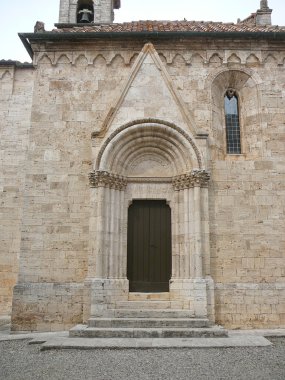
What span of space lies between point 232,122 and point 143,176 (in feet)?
10.9

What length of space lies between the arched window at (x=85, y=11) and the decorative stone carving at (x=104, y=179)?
7868 millimetres

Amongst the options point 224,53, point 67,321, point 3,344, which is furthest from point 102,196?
point 224,53

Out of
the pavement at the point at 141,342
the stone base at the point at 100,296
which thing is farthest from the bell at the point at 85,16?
the pavement at the point at 141,342

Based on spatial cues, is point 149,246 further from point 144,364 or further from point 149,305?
point 144,364

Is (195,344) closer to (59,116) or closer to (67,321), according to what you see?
(67,321)

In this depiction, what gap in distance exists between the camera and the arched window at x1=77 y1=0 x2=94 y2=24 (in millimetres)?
14523

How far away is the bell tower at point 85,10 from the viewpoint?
1497 cm

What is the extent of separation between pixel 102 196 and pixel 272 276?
16.6 feet

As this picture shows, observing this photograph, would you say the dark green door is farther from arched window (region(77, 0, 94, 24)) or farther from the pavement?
arched window (region(77, 0, 94, 24))

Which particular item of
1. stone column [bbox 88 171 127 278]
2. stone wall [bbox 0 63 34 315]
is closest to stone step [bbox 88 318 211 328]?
stone column [bbox 88 171 127 278]

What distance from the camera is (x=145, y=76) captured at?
10641mm

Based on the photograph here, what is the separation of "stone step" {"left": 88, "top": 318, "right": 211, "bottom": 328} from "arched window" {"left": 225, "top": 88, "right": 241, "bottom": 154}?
5.12 meters

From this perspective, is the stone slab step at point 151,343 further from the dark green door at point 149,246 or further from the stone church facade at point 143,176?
the dark green door at point 149,246

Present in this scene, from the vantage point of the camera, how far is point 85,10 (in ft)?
47.8
